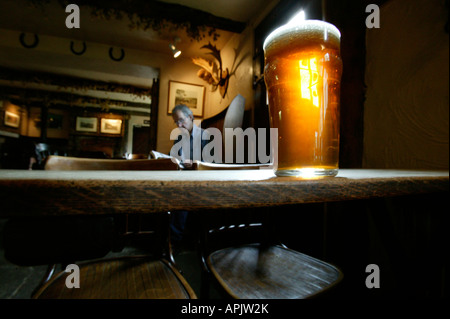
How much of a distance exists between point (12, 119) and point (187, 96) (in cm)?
1074

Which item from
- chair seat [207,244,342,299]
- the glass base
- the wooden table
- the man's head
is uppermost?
the man's head

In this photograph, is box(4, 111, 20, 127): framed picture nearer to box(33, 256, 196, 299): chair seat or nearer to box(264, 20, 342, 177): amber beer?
box(33, 256, 196, 299): chair seat

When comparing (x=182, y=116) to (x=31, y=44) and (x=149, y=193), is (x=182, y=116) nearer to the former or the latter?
(x=149, y=193)

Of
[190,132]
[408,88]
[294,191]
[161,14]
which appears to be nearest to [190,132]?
[190,132]

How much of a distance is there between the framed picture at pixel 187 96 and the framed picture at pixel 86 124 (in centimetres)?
960

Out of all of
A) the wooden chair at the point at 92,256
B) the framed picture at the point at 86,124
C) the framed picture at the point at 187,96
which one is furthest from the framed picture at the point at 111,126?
the wooden chair at the point at 92,256

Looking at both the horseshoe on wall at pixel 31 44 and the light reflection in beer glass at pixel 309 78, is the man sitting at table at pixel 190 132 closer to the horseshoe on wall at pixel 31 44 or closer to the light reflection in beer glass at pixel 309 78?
the light reflection in beer glass at pixel 309 78

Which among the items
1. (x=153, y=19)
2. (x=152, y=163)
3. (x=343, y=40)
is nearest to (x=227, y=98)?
(x=153, y=19)

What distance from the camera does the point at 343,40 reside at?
146 centimetres

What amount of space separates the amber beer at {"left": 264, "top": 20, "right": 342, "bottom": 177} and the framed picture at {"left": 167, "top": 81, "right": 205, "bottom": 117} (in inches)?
188

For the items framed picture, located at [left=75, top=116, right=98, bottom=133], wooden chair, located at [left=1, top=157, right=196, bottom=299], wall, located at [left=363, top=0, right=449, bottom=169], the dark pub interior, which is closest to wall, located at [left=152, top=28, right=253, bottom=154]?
the dark pub interior

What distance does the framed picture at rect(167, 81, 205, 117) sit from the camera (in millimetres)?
5023

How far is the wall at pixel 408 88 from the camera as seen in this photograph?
3.26ft
